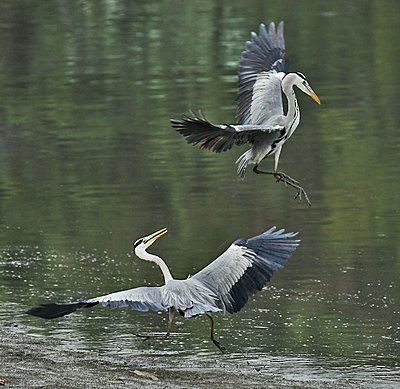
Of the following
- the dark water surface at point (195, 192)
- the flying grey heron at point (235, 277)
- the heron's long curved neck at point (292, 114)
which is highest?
the heron's long curved neck at point (292, 114)

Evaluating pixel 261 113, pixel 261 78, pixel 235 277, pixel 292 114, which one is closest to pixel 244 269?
pixel 235 277

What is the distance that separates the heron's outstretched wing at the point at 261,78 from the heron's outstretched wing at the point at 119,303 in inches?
86.7

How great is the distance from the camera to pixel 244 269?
26.7 ft

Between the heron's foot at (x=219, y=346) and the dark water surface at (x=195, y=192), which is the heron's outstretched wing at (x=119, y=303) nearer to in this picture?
the heron's foot at (x=219, y=346)

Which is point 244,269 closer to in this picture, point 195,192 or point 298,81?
point 298,81

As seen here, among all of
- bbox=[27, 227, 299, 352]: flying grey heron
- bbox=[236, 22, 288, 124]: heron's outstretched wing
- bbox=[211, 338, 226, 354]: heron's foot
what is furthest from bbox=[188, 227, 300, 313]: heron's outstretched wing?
bbox=[236, 22, 288, 124]: heron's outstretched wing

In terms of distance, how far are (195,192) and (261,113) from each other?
483 cm

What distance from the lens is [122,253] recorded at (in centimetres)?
1200

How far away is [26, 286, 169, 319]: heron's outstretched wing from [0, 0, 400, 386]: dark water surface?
114 cm

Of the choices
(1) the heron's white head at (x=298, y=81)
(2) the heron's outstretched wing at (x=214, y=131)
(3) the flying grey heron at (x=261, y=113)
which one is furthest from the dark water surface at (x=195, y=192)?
(1) the heron's white head at (x=298, y=81)

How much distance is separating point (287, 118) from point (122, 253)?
10.3ft

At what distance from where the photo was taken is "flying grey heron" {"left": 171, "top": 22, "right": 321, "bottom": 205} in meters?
8.62

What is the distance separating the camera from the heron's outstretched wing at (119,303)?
730cm

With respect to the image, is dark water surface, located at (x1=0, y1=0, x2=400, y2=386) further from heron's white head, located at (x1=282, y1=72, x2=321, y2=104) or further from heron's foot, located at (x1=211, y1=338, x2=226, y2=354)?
heron's white head, located at (x1=282, y1=72, x2=321, y2=104)
